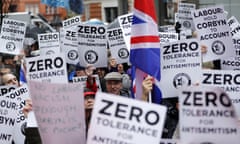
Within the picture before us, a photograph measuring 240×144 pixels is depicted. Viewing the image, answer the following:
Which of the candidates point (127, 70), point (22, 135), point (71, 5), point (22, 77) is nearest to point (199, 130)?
point (22, 135)

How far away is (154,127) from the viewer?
5.44 meters

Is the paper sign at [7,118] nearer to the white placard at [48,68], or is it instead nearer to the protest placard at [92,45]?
the white placard at [48,68]

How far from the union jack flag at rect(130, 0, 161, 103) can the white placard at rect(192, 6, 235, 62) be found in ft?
4.50

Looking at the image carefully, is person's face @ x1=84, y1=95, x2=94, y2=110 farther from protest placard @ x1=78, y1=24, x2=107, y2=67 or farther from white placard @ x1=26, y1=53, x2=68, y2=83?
protest placard @ x1=78, y1=24, x2=107, y2=67

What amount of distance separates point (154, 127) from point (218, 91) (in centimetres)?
52

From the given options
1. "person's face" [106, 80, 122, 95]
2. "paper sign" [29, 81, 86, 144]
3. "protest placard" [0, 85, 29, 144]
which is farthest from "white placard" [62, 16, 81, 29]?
"paper sign" [29, 81, 86, 144]

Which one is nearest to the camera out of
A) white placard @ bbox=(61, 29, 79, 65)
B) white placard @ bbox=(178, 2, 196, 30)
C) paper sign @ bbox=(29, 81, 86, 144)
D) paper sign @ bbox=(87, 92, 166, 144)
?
paper sign @ bbox=(87, 92, 166, 144)

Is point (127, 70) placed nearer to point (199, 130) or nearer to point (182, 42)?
point (182, 42)

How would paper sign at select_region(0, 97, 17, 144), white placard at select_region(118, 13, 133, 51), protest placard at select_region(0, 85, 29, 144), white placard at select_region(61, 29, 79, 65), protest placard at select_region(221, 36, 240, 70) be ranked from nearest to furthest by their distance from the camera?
paper sign at select_region(0, 97, 17, 144), protest placard at select_region(0, 85, 29, 144), protest placard at select_region(221, 36, 240, 70), white placard at select_region(118, 13, 133, 51), white placard at select_region(61, 29, 79, 65)

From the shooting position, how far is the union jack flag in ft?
25.7

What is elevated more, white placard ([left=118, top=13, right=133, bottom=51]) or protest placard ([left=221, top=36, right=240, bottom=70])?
white placard ([left=118, top=13, right=133, bottom=51])

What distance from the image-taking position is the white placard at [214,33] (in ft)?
30.0

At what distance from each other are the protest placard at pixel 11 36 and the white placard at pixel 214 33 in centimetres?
403

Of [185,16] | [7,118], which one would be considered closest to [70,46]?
[185,16]
